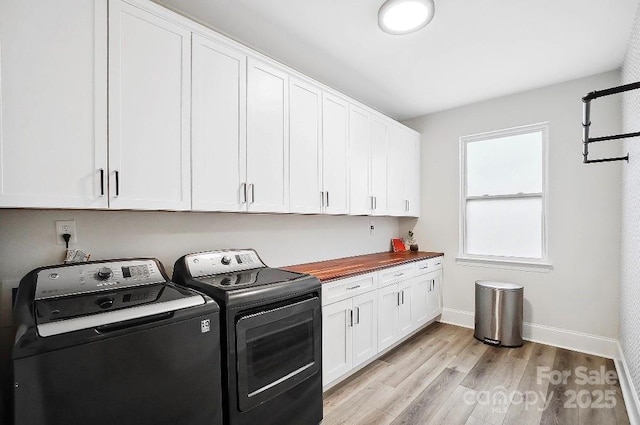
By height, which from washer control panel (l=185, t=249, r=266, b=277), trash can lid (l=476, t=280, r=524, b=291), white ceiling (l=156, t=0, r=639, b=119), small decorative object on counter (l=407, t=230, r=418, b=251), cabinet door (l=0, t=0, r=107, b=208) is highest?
white ceiling (l=156, t=0, r=639, b=119)

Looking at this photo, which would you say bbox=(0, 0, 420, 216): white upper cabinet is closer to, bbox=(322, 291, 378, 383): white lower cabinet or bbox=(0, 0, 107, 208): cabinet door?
bbox=(0, 0, 107, 208): cabinet door

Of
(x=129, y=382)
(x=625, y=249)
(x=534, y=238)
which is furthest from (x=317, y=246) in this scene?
(x=625, y=249)

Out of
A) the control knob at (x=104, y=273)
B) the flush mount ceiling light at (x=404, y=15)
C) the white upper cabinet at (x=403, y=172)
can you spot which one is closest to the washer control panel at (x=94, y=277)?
the control knob at (x=104, y=273)

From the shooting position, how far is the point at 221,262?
2.01 m

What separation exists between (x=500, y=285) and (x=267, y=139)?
2951mm

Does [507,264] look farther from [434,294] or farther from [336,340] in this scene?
[336,340]

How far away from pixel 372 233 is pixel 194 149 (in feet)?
8.35

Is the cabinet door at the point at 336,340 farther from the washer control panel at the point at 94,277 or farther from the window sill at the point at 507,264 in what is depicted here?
the window sill at the point at 507,264

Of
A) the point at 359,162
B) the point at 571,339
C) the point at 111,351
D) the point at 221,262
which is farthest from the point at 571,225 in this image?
the point at 111,351

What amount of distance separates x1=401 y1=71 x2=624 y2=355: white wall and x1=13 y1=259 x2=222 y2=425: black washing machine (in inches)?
136

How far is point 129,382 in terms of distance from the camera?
111cm

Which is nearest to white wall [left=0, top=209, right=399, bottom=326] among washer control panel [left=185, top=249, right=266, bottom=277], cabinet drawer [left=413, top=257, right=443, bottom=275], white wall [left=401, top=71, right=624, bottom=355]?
washer control panel [left=185, top=249, right=266, bottom=277]

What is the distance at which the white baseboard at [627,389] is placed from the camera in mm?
1954

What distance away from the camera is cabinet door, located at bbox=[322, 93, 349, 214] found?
2.70m
